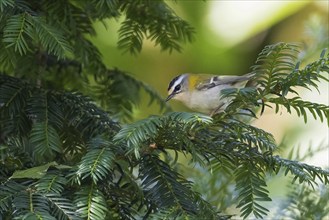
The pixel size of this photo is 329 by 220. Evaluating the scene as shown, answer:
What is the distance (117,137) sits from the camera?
0.91 metres

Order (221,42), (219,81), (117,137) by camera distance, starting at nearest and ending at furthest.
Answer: (117,137) → (219,81) → (221,42)

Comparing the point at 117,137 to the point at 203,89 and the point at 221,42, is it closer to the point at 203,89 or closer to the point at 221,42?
the point at 203,89

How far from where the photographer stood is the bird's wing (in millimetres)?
1262

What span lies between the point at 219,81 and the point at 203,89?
0.07 metres

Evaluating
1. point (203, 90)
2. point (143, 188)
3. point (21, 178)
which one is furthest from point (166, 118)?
point (203, 90)

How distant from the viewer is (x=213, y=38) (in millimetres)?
2740

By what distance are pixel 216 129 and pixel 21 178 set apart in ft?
1.07

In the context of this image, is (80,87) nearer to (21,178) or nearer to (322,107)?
(21,178)

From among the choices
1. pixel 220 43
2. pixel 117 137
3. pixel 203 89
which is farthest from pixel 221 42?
pixel 117 137

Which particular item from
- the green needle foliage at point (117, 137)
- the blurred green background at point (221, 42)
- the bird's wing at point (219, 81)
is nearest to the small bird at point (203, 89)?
the bird's wing at point (219, 81)

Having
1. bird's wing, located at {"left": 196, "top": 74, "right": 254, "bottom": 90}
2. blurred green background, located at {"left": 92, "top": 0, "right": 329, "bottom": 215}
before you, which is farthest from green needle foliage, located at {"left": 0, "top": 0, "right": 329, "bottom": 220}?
blurred green background, located at {"left": 92, "top": 0, "right": 329, "bottom": 215}

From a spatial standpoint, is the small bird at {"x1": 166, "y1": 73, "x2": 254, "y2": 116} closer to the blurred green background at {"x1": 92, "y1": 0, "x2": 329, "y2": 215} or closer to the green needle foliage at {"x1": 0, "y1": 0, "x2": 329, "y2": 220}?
the green needle foliage at {"x1": 0, "y1": 0, "x2": 329, "y2": 220}

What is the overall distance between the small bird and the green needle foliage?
133 millimetres

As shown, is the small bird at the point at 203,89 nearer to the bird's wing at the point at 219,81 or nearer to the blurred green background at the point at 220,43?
the bird's wing at the point at 219,81
